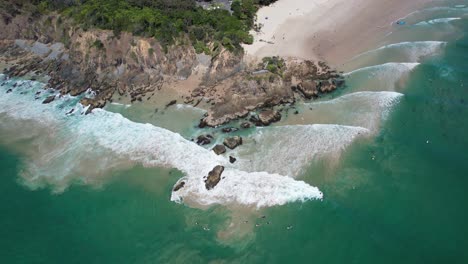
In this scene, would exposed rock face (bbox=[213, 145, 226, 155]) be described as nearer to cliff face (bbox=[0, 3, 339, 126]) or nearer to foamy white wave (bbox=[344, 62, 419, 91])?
cliff face (bbox=[0, 3, 339, 126])

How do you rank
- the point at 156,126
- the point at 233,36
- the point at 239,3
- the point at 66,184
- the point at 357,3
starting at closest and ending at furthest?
the point at 66,184 < the point at 156,126 < the point at 233,36 < the point at 239,3 < the point at 357,3

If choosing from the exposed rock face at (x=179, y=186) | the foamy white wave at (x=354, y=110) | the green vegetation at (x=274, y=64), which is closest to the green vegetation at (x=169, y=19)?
the green vegetation at (x=274, y=64)

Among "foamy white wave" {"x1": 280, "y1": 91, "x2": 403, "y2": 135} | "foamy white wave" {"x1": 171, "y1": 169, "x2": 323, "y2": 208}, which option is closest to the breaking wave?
"foamy white wave" {"x1": 280, "y1": 91, "x2": 403, "y2": 135}

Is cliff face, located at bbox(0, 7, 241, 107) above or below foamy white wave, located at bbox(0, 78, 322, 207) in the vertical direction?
above

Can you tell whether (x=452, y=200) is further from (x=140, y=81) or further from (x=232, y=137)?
(x=140, y=81)

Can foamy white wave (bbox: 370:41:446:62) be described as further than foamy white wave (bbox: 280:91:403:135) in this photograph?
Yes

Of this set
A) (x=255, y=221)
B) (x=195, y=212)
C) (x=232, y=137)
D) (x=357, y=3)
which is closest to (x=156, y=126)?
(x=232, y=137)

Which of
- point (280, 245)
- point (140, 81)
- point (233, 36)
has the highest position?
point (233, 36)
